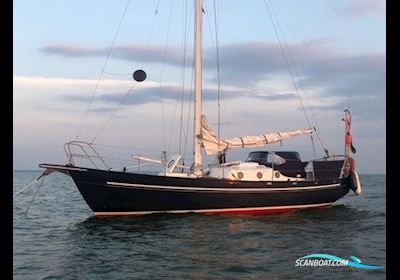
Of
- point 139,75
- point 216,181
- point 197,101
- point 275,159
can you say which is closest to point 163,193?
point 216,181

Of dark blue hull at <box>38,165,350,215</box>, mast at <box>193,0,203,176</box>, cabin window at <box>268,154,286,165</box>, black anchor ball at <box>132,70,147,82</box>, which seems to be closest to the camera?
dark blue hull at <box>38,165,350,215</box>

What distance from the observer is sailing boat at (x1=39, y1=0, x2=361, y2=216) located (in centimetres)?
1850

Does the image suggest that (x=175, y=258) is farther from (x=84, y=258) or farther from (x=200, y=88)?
(x=200, y=88)

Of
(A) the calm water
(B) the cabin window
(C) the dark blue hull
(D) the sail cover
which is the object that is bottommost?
(A) the calm water

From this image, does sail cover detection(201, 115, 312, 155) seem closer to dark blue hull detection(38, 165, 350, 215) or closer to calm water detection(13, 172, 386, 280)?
dark blue hull detection(38, 165, 350, 215)

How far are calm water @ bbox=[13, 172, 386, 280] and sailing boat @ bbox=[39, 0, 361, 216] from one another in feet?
2.37

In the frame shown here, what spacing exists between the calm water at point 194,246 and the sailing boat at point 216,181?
72 cm

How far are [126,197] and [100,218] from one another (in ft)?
5.55

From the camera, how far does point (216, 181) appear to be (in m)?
19.2

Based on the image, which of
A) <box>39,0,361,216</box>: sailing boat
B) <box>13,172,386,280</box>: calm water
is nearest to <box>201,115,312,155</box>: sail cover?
<box>39,0,361,216</box>: sailing boat

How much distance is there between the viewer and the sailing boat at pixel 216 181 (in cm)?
1850

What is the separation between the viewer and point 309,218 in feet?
65.9

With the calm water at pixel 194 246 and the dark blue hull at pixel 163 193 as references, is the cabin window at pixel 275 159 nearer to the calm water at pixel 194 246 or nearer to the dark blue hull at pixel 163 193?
the dark blue hull at pixel 163 193
